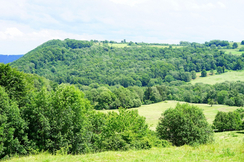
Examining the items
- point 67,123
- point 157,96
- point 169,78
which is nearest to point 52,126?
point 67,123

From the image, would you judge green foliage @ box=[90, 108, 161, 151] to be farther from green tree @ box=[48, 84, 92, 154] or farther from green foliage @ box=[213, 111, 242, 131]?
green foliage @ box=[213, 111, 242, 131]

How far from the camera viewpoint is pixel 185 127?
86.5 feet

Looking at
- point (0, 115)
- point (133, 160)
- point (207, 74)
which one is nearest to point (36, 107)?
point (0, 115)

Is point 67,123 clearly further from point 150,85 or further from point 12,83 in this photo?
point 150,85

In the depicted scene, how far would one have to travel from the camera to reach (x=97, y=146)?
2153cm

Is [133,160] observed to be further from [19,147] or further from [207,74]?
[207,74]

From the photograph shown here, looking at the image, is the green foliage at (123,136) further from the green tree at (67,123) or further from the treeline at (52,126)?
the green tree at (67,123)

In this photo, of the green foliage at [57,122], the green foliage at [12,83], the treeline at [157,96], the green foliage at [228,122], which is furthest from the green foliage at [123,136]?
the treeline at [157,96]

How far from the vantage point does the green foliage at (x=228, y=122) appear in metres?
48.7

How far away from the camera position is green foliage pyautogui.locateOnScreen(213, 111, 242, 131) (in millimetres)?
48656

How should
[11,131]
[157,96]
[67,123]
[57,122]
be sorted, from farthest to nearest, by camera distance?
1. [157,96]
2. [67,123]
3. [57,122]
4. [11,131]

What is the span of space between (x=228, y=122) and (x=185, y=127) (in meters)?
28.9

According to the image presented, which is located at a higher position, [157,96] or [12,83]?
[12,83]

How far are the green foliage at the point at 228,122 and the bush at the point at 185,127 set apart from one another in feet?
81.5
